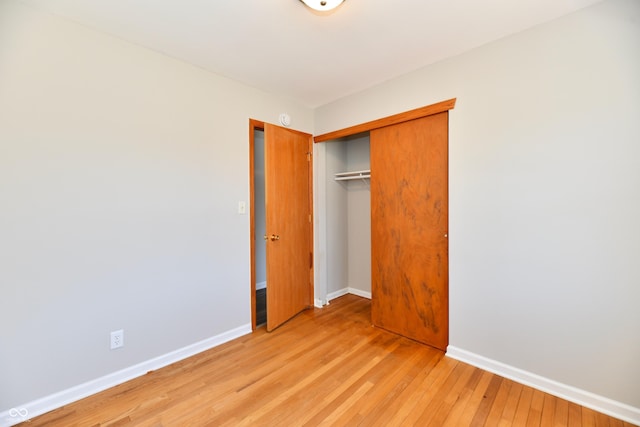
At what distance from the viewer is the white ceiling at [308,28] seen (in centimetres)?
157

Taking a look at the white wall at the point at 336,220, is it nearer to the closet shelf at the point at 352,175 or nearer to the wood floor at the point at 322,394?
the closet shelf at the point at 352,175

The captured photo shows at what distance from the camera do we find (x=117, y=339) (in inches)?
72.7

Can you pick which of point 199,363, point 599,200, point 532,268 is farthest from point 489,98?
point 199,363

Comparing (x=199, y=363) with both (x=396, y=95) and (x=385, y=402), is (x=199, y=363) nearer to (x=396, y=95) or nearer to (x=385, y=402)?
(x=385, y=402)

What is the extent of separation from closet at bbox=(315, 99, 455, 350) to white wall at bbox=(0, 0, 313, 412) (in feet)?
4.76

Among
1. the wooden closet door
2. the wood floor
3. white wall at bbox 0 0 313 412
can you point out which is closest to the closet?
the wooden closet door

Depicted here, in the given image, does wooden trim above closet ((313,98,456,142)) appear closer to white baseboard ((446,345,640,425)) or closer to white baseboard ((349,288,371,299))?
white baseboard ((446,345,640,425))

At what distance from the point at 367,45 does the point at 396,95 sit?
0.63m

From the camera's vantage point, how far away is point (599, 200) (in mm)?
1559

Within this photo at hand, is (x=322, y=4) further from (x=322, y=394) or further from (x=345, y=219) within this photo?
(x=345, y=219)

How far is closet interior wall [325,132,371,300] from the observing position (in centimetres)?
341

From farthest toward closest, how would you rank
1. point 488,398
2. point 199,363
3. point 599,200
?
point 199,363
point 488,398
point 599,200

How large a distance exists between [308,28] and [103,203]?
186cm

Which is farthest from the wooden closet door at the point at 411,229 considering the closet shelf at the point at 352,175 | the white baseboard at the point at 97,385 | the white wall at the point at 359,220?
the white baseboard at the point at 97,385
